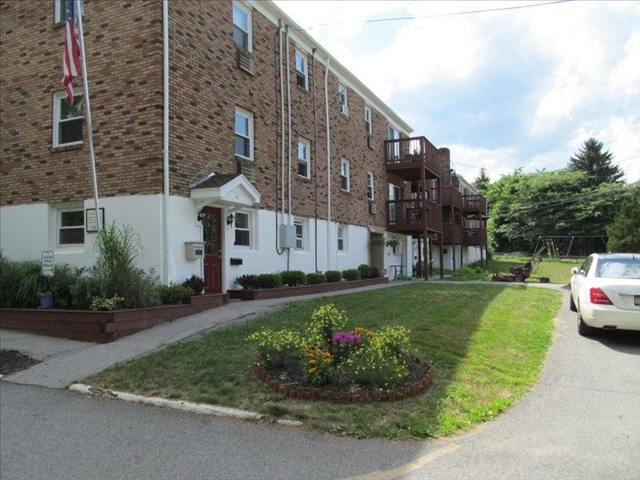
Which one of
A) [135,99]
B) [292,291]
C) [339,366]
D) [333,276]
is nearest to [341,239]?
[333,276]

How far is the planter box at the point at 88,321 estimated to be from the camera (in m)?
8.30

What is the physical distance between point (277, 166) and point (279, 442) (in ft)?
36.5

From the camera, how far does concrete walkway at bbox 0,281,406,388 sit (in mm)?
6785

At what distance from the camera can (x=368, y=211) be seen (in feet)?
71.3

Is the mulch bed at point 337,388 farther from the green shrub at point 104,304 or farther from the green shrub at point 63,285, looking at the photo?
the green shrub at point 63,285

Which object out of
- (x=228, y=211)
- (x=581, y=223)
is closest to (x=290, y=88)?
(x=228, y=211)

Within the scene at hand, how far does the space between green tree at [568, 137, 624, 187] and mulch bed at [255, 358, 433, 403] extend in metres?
59.3

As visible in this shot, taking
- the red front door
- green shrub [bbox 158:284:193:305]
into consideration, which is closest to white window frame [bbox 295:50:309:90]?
the red front door

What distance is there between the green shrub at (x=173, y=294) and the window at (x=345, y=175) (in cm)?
1056

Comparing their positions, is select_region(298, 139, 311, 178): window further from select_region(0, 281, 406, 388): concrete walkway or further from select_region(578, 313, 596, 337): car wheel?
select_region(578, 313, 596, 337): car wheel

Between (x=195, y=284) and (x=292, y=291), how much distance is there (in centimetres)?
378

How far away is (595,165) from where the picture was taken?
59.3 m

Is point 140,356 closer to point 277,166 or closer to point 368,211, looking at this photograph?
point 277,166

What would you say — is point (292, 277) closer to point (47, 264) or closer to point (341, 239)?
point (341, 239)
